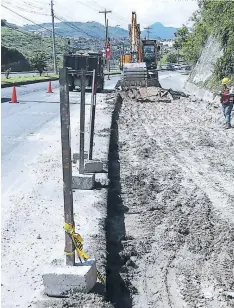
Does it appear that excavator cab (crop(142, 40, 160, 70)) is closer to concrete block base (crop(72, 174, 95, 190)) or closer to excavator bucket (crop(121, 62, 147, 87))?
excavator bucket (crop(121, 62, 147, 87))

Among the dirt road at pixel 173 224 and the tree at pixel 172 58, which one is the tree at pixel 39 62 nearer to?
the dirt road at pixel 173 224

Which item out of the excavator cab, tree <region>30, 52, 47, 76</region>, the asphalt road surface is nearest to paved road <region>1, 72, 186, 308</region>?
the asphalt road surface

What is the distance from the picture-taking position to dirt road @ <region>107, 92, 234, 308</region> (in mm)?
5148

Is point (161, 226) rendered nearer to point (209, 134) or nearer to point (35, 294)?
point (35, 294)

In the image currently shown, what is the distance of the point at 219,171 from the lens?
10.3m

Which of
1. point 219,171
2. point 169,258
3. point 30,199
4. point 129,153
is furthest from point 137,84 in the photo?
point 169,258

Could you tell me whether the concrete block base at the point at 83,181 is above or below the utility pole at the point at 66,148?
below

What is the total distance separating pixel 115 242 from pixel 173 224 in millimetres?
983

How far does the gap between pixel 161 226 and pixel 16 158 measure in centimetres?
532

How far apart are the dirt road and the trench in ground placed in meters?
0.01

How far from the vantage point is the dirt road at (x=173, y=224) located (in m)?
5.15

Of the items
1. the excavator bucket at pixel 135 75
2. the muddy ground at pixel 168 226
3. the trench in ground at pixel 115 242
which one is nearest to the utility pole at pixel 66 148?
the muddy ground at pixel 168 226

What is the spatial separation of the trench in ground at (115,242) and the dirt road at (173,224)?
0.4 inches

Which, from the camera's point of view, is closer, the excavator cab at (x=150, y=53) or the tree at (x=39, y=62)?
the excavator cab at (x=150, y=53)
